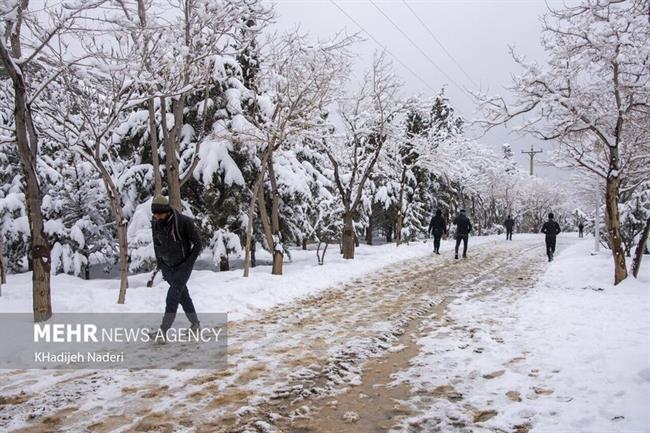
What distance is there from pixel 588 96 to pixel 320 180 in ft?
36.5

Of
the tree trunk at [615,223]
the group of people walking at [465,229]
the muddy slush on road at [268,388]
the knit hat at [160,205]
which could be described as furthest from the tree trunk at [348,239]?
the knit hat at [160,205]

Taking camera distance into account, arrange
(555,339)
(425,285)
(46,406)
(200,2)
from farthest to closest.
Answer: (425,285)
(200,2)
(555,339)
(46,406)

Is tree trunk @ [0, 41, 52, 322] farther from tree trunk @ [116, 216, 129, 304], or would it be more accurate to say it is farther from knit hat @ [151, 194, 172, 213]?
knit hat @ [151, 194, 172, 213]

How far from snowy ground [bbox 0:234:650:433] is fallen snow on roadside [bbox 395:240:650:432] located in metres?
0.02

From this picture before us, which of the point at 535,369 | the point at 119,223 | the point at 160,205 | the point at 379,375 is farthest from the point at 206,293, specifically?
the point at 535,369

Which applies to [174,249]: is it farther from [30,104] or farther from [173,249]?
[30,104]

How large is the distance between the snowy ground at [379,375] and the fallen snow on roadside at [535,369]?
18 millimetres

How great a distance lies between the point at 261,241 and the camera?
693 inches

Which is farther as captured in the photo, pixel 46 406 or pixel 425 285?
pixel 425 285

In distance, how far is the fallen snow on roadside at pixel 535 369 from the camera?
3.50 meters

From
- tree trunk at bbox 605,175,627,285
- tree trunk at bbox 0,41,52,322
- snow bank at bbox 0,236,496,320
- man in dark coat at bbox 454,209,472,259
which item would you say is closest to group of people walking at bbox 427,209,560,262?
man in dark coat at bbox 454,209,472,259

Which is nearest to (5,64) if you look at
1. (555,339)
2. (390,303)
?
(390,303)

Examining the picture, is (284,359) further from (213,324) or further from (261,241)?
(261,241)

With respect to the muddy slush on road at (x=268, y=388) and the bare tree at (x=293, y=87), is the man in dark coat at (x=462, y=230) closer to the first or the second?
the bare tree at (x=293, y=87)
